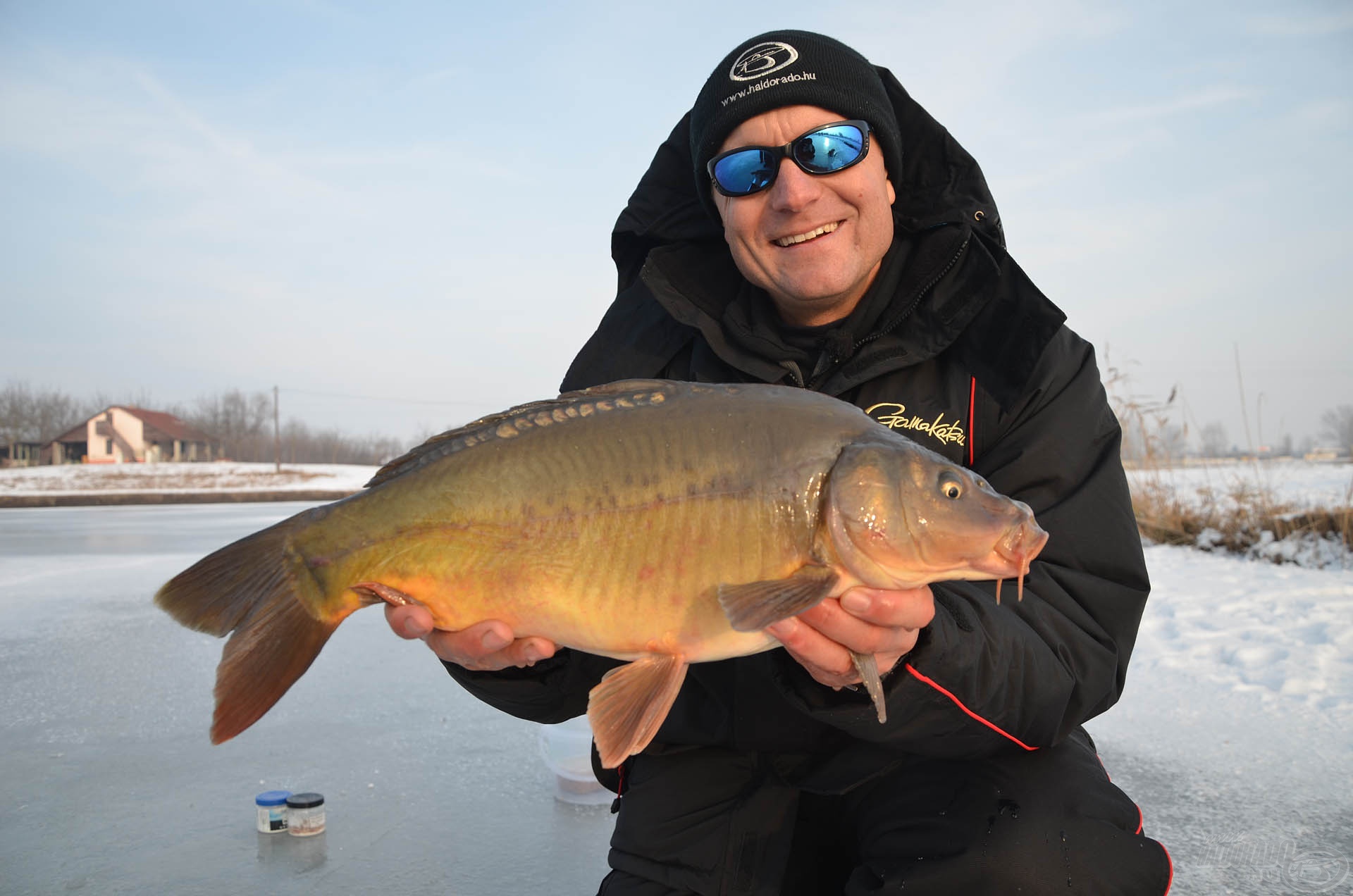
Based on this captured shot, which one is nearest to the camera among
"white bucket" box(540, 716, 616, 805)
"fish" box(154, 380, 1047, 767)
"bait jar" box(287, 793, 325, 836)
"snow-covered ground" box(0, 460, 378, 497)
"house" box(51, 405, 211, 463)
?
"fish" box(154, 380, 1047, 767)

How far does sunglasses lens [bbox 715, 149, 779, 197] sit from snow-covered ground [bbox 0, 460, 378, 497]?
25.8m

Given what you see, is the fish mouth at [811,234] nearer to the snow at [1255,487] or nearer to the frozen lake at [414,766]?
the frozen lake at [414,766]

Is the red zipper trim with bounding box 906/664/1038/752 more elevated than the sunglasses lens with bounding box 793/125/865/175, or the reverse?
the sunglasses lens with bounding box 793/125/865/175

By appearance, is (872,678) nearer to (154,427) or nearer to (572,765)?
(572,765)

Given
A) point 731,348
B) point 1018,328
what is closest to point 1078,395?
point 1018,328

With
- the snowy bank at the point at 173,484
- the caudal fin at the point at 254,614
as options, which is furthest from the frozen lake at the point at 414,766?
the snowy bank at the point at 173,484

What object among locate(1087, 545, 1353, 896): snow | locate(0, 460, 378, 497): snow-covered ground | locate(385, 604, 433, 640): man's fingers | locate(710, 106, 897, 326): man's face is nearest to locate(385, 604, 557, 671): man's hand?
locate(385, 604, 433, 640): man's fingers

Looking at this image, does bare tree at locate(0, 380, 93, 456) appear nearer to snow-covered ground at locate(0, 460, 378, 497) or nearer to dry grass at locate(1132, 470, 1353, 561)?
snow-covered ground at locate(0, 460, 378, 497)

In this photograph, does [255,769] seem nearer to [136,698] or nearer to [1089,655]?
[136,698]

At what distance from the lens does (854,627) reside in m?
1.84

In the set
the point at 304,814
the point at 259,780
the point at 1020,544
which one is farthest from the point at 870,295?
the point at 259,780

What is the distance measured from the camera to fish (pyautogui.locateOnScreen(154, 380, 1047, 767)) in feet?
6.32

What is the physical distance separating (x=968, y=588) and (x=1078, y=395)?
0.69 meters

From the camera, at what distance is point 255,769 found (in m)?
3.76
